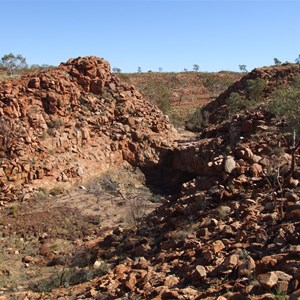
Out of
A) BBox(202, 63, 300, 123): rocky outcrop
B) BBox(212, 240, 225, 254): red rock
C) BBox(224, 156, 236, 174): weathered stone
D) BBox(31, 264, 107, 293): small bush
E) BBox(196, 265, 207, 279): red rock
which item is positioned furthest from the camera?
BBox(202, 63, 300, 123): rocky outcrop

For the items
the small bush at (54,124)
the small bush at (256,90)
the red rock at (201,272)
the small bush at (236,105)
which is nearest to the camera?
the red rock at (201,272)

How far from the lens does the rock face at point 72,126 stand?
569 inches

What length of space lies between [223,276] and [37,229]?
23.2ft

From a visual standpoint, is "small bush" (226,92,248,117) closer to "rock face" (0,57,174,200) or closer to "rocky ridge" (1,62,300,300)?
"rock face" (0,57,174,200)

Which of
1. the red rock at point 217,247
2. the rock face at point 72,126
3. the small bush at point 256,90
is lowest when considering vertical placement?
the red rock at point 217,247

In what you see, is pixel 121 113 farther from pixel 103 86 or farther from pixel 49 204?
pixel 49 204

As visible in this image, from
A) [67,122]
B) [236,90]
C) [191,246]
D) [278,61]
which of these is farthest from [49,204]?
[278,61]

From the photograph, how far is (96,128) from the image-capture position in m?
17.3

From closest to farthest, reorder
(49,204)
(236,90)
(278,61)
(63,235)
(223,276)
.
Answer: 1. (223,276)
2. (63,235)
3. (49,204)
4. (236,90)
5. (278,61)

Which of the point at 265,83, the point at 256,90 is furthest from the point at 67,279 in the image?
the point at 265,83

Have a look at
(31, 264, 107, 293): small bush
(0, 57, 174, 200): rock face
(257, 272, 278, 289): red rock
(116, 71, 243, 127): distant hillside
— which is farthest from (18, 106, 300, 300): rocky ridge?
(116, 71, 243, 127): distant hillside

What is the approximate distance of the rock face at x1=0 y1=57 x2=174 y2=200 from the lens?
14453 millimetres

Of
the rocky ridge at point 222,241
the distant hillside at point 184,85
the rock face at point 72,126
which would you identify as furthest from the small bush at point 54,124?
the distant hillside at point 184,85

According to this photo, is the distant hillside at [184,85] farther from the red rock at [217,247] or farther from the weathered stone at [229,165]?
the red rock at [217,247]
